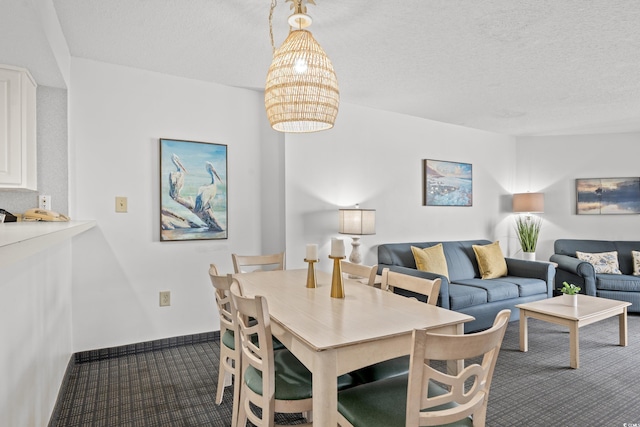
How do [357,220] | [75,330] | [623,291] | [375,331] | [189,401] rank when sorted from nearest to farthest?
[375,331], [189,401], [75,330], [357,220], [623,291]

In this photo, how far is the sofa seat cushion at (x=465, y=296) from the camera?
3.52 metres

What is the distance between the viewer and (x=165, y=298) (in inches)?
128

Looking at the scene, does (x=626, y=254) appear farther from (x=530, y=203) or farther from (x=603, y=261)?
(x=530, y=203)

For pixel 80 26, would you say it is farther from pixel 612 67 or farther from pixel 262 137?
pixel 612 67

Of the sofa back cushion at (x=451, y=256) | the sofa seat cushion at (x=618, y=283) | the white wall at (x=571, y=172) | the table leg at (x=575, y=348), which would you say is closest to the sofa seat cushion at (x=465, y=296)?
the sofa back cushion at (x=451, y=256)

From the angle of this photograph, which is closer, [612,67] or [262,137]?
[612,67]

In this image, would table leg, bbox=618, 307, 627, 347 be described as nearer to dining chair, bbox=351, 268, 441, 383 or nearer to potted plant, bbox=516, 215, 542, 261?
potted plant, bbox=516, 215, 542, 261

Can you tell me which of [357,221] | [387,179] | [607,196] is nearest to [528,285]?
[387,179]

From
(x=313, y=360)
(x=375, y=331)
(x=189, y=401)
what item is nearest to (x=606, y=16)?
(x=375, y=331)

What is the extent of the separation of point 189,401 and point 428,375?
1.85 meters

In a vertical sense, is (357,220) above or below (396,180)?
below

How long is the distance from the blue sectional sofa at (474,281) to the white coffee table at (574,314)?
43 cm

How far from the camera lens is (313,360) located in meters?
1.33

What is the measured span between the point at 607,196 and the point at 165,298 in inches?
233
